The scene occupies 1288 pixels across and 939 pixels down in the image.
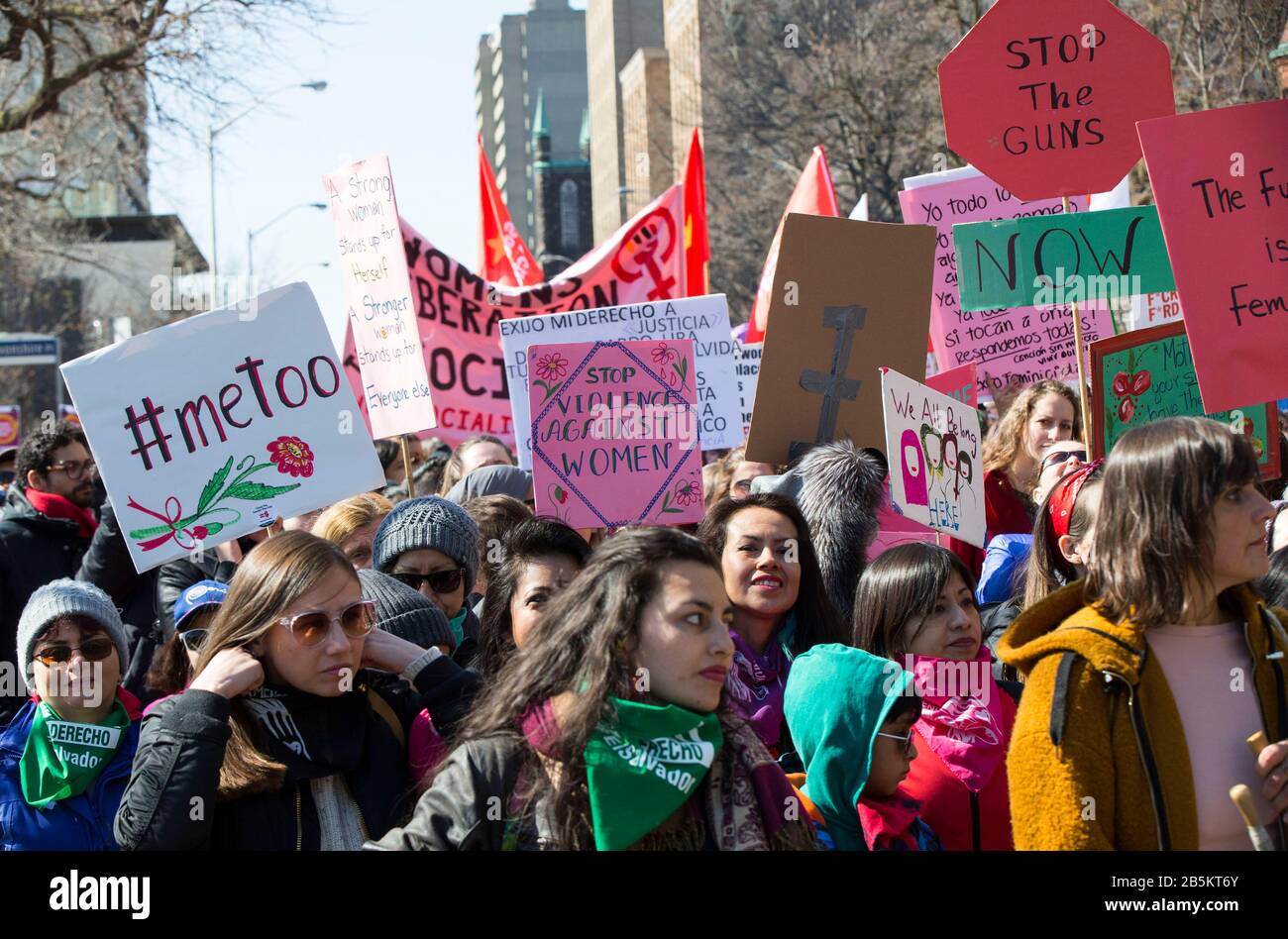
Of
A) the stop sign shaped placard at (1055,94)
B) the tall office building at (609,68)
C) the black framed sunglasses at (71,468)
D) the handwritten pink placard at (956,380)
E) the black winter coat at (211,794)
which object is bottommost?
the black winter coat at (211,794)

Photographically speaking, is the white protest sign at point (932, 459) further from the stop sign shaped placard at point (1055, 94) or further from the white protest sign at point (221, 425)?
the white protest sign at point (221, 425)

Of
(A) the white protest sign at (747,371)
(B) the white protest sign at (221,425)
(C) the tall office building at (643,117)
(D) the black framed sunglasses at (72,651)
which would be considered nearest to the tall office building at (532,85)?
(C) the tall office building at (643,117)

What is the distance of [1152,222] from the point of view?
539 centimetres

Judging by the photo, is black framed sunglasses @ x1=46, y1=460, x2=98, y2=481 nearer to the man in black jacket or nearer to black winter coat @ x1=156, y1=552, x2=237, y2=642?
the man in black jacket

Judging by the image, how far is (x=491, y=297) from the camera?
9016 mm

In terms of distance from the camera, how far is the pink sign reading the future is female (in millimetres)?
5789

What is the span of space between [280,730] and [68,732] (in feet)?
2.74

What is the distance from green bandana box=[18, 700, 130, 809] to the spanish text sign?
10.1 ft

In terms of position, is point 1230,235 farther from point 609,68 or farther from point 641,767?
point 609,68

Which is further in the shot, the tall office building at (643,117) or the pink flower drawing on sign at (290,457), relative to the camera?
the tall office building at (643,117)

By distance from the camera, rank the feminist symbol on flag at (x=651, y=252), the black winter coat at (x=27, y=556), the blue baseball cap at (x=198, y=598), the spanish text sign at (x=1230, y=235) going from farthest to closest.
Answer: the feminist symbol on flag at (x=651, y=252), the black winter coat at (x=27, y=556), the spanish text sign at (x=1230, y=235), the blue baseball cap at (x=198, y=598)

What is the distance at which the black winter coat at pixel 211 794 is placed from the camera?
128 inches
